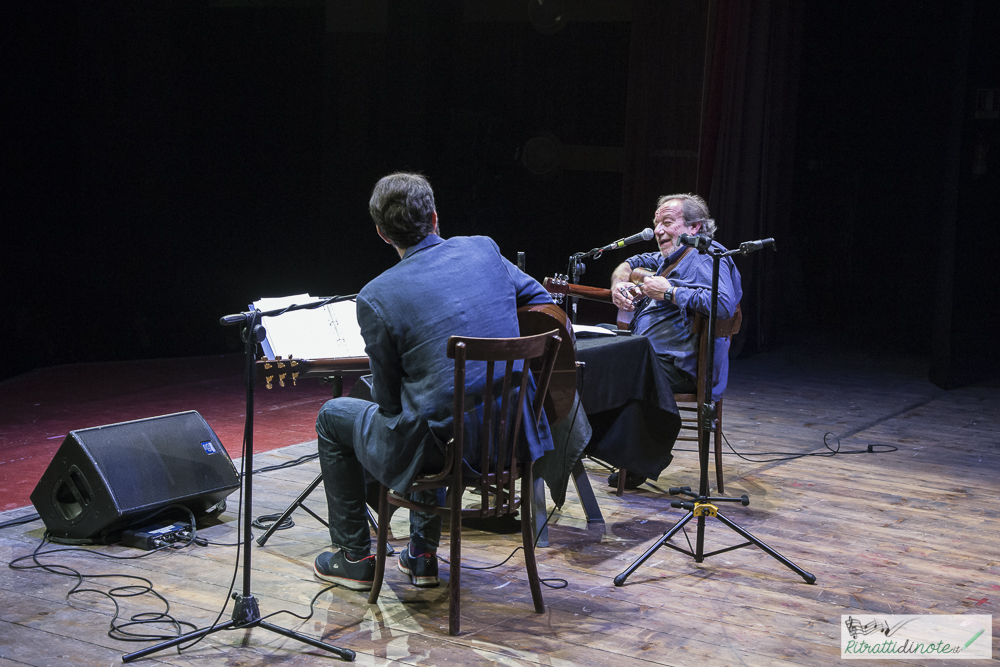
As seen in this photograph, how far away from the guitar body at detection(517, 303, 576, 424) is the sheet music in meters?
0.54

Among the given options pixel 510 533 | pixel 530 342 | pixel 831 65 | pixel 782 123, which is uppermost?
pixel 831 65

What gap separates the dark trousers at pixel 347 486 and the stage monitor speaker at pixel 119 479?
0.71m

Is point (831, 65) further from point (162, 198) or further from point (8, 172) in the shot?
point (8, 172)

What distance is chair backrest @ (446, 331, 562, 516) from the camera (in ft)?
8.18

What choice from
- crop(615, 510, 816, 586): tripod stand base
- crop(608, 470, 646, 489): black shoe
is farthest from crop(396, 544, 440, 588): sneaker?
crop(608, 470, 646, 489): black shoe

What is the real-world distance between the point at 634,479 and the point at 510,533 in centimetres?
85

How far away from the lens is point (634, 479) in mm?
4227

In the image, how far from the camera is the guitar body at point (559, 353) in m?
2.86

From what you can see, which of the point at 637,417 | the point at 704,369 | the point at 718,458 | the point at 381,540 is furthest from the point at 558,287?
the point at 381,540

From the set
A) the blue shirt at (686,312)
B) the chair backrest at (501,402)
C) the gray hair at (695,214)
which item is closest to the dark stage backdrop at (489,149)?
the gray hair at (695,214)

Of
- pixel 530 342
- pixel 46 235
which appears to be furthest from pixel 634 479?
pixel 46 235

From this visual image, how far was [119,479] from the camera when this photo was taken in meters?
3.27

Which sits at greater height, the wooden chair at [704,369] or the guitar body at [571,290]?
the guitar body at [571,290]

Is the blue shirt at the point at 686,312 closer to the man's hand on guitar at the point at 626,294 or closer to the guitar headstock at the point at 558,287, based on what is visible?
the man's hand on guitar at the point at 626,294
